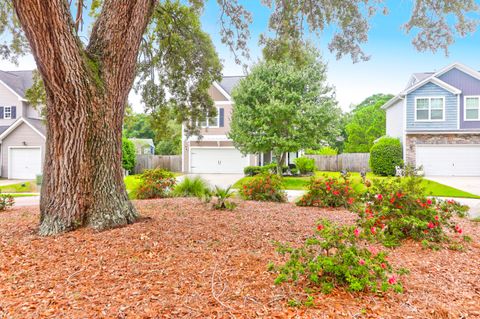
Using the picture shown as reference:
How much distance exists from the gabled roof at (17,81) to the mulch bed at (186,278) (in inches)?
793

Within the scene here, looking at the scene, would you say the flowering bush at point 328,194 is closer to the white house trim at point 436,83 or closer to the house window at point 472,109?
the white house trim at point 436,83

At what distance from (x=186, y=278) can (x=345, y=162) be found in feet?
73.4

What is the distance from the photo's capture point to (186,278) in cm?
272

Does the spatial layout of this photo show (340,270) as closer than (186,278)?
Yes

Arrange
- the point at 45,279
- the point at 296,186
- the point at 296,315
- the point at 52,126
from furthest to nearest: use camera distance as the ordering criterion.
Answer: the point at 296,186 → the point at 52,126 → the point at 45,279 → the point at 296,315

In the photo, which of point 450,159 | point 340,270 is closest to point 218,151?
point 450,159

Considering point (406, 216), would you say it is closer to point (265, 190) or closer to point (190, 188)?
point (265, 190)

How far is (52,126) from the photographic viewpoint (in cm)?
394

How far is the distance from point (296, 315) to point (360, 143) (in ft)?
103

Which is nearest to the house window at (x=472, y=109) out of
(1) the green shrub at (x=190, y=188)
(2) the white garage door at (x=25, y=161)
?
(1) the green shrub at (x=190, y=188)

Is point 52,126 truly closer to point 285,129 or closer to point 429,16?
point 429,16

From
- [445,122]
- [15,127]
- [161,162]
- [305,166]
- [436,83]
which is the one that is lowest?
[305,166]

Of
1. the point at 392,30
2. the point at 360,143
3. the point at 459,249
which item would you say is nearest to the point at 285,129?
the point at 392,30

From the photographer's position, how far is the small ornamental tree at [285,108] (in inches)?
523
